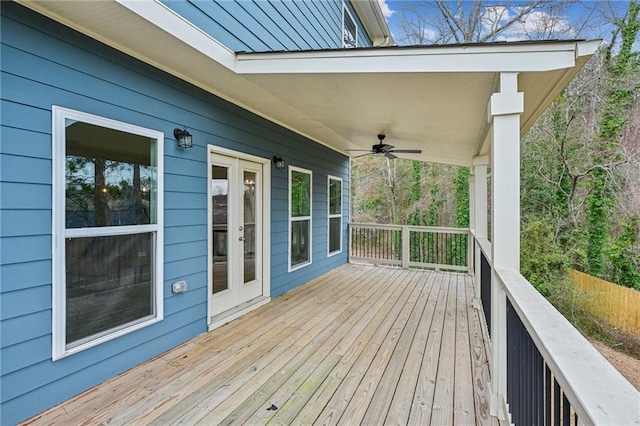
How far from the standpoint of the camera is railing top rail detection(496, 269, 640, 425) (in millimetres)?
771

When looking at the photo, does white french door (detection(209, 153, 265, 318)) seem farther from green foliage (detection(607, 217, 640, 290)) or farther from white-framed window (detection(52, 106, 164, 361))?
green foliage (detection(607, 217, 640, 290))

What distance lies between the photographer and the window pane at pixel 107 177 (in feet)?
7.79

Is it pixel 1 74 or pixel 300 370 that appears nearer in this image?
pixel 1 74

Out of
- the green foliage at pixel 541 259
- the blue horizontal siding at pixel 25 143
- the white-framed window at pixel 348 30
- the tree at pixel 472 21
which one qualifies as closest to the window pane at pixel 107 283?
the blue horizontal siding at pixel 25 143

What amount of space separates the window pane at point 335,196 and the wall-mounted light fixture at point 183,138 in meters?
4.36

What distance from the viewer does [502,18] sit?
36.1ft

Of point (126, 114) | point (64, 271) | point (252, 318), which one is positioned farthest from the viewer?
point (252, 318)

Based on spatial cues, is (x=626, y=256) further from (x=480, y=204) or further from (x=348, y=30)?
(x=348, y=30)

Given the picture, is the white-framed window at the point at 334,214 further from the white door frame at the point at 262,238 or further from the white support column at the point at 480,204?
the white support column at the point at 480,204

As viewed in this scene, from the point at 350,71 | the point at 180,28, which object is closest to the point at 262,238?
the point at 350,71

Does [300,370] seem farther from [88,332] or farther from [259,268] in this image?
[259,268]

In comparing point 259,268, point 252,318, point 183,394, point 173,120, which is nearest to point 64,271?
point 183,394

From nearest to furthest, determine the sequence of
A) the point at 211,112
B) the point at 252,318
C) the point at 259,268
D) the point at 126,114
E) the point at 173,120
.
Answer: the point at 126,114, the point at 173,120, the point at 211,112, the point at 252,318, the point at 259,268

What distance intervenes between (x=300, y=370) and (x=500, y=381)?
1.51 metres
